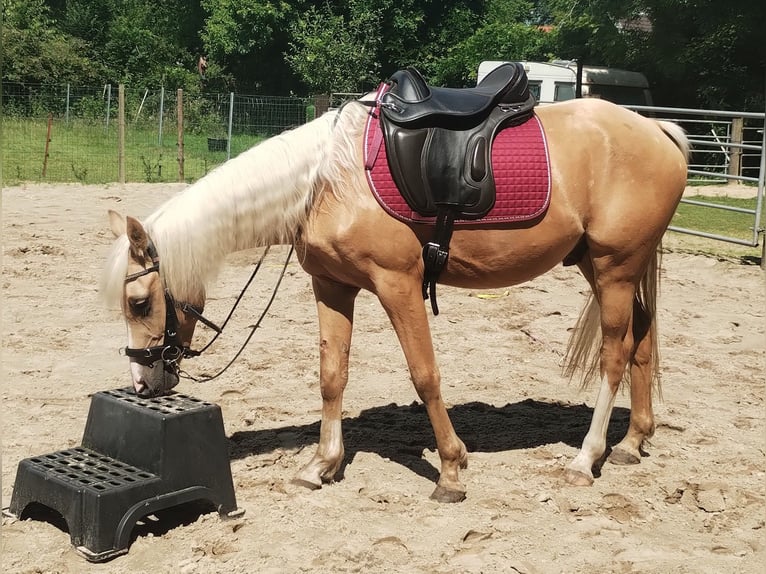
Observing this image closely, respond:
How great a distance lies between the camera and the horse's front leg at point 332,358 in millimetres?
3904

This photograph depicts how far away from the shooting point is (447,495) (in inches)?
145

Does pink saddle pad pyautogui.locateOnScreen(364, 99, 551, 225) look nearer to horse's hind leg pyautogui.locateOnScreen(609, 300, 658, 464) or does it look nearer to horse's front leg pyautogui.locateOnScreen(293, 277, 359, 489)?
horse's front leg pyautogui.locateOnScreen(293, 277, 359, 489)

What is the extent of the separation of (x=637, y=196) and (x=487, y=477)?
149 centimetres

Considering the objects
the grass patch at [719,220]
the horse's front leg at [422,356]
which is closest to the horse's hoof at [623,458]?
the horse's front leg at [422,356]

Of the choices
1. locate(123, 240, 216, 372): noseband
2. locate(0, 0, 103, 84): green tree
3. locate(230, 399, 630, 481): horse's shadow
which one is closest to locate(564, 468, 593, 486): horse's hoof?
locate(230, 399, 630, 481): horse's shadow

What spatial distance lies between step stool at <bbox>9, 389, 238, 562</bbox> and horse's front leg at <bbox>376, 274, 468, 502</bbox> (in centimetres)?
86

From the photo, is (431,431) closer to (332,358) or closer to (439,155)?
(332,358)

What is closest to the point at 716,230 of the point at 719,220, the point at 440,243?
the point at 719,220

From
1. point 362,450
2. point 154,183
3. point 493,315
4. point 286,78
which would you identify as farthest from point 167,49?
point 362,450

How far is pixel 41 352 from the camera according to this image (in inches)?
222

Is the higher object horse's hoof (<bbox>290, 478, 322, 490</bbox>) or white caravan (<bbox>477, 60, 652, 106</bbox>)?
white caravan (<bbox>477, 60, 652, 106</bbox>)

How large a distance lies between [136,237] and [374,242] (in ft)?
3.16

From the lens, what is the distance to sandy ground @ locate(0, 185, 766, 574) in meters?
→ 3.19

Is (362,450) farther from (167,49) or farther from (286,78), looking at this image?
(167,49)
